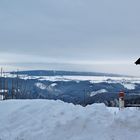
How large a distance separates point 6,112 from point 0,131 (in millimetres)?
1438

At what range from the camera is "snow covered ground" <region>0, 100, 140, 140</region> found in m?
15.3

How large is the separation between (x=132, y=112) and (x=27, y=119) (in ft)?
11.3

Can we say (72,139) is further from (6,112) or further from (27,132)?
(6,112)

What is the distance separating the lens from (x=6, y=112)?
17.3m

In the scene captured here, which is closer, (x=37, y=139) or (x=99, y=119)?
(x=37, y=139)

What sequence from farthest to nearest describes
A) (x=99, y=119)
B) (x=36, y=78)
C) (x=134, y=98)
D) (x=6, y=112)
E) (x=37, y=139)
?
1. (x=36, y=78)
2. (x=134, y=98)
3. (x=6, y=112)
4. (x=99, y=119)
5. (x=37, y=139)

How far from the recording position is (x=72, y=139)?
15109mm

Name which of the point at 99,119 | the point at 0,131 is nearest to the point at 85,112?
the point at 99,119

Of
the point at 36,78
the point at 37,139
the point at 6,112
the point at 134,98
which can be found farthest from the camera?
the point at 36,78

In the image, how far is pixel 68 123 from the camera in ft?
51.8

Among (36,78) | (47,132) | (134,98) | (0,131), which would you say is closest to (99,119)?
(47,132)

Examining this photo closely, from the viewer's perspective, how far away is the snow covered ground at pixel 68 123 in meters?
15.3

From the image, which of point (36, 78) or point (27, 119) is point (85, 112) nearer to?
point (27, 119)

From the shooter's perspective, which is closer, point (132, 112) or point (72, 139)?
point (72, 139)
